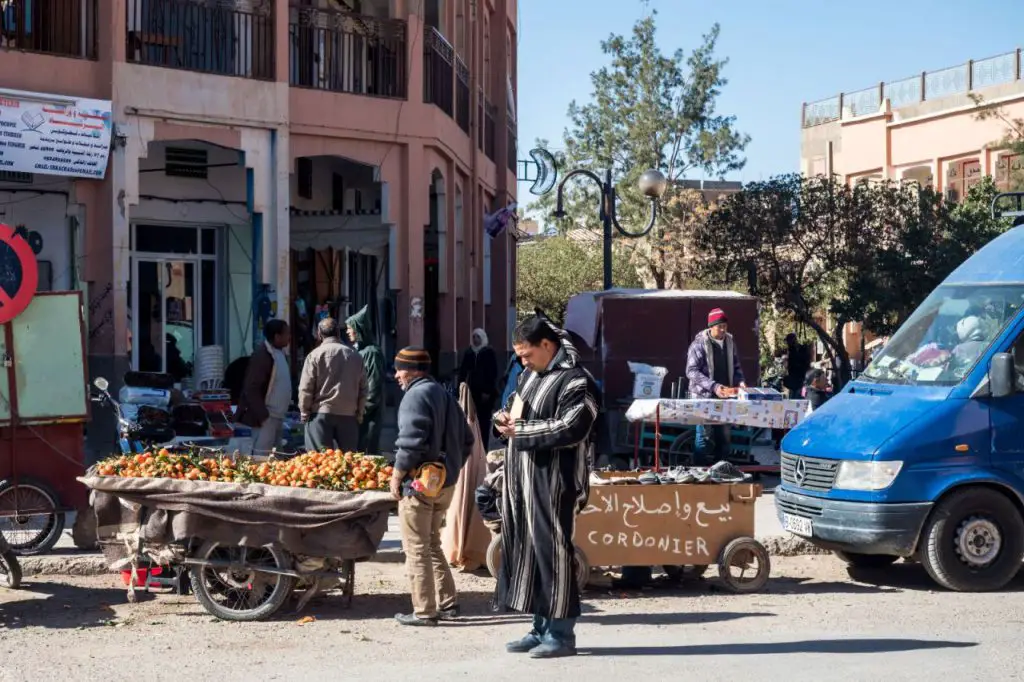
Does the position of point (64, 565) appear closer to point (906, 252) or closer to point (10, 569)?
point (10, 569)

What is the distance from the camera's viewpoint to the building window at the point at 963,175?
142ft

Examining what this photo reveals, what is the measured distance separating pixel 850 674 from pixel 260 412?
6759 millimetres

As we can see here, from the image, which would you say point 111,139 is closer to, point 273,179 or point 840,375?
point 273,179

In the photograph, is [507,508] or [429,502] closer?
[507,508]

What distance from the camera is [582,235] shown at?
196 ft

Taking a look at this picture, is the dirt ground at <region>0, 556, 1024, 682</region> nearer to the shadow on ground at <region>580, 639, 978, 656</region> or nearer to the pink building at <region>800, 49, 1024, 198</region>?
the shadow on ground at <region>580, 639, 978, 656</region>

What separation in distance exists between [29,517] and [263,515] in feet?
10.2

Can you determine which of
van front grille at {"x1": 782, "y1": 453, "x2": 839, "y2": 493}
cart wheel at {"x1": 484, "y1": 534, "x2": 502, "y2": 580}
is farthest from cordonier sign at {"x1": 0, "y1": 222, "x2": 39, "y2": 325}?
van front grille at {"x1": 782, "y1": 453, "x2": 839, "y2": 493}

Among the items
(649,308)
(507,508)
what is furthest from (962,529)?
(649,308)

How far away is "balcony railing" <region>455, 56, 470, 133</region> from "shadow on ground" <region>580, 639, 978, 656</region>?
1630 centimetres

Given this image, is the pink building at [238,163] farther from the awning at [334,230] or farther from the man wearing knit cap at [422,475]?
the man wearing knit cap at [422,475]

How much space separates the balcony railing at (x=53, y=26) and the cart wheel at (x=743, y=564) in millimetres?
11023

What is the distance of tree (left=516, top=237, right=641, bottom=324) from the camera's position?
175ft

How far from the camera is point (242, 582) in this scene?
8.87m
